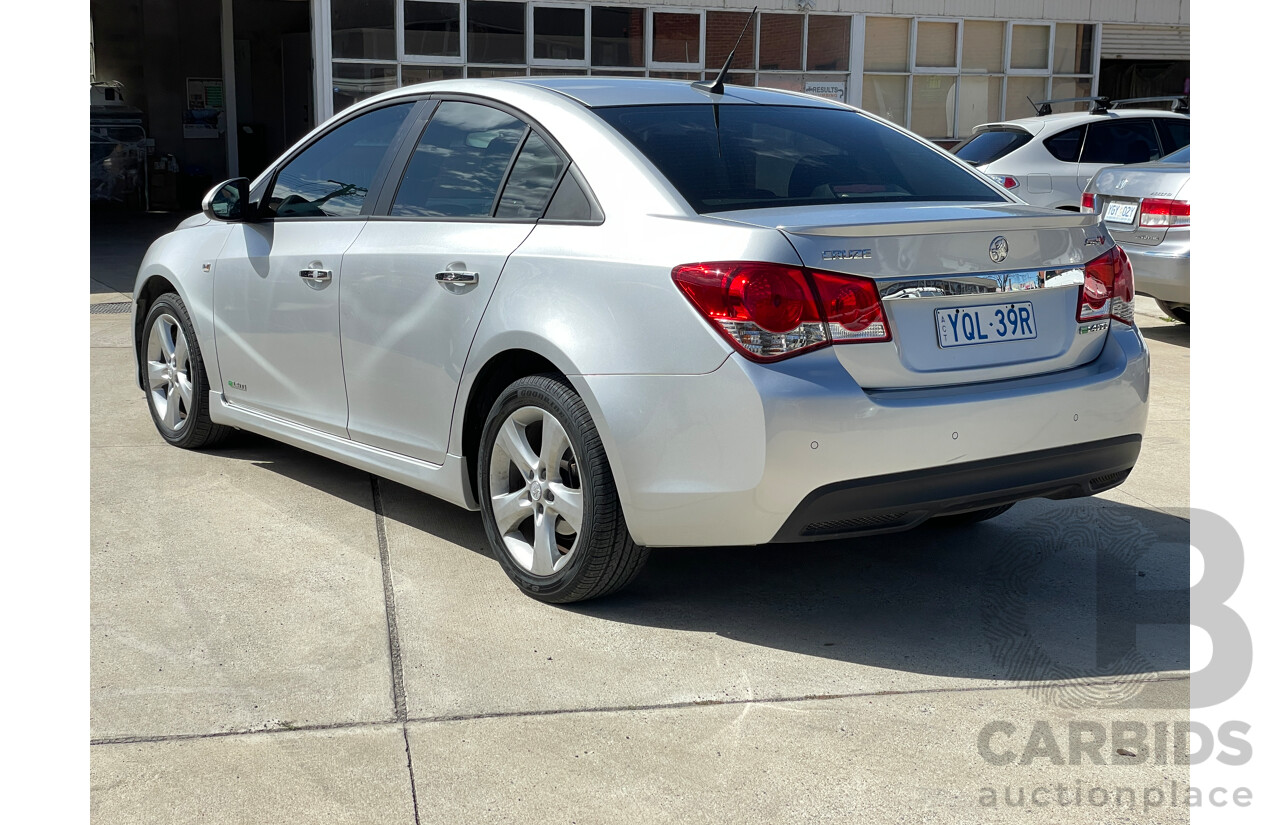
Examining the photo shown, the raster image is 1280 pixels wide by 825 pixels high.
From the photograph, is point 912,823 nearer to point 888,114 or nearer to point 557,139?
point 557,139

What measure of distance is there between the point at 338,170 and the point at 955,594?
2.77 metres

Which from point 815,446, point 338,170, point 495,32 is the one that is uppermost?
point 495,32

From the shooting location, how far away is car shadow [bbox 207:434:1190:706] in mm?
3730

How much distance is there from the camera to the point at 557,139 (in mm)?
4078

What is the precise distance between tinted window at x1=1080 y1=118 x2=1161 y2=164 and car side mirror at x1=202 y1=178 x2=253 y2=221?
8.71 metres

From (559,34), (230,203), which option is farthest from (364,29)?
(230,203)

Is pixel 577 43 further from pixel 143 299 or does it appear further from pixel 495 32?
pixel 143 299

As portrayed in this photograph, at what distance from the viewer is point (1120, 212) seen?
30.7 ft

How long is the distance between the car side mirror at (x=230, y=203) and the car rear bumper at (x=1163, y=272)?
6.12 metres

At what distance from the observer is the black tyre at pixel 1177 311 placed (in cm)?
1006

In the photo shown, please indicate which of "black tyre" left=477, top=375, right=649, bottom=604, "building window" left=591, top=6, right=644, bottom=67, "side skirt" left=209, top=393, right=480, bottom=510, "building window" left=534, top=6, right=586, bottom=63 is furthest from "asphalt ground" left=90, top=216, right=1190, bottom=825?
"building window" left=591, top=6, right=644, bottom=67

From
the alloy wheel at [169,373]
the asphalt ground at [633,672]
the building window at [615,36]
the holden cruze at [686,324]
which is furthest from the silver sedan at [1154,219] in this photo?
the building window at [615,36]

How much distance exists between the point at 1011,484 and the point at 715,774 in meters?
1.27

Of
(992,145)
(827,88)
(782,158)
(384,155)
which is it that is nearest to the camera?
(782,158)
